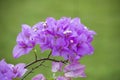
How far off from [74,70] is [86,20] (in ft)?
7.17

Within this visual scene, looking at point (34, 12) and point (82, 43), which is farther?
point (34, 12)

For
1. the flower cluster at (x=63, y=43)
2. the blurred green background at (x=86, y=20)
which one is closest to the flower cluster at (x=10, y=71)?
the flower cluster at (x=63, y=43)

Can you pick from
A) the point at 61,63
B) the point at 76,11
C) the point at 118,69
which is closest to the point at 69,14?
the point at 76,11

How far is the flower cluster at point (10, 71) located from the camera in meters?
0.69

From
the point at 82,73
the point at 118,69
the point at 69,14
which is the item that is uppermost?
the point at 69,14

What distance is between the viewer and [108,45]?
2.94m

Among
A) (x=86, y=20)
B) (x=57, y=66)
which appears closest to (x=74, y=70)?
(x=57, y=66)

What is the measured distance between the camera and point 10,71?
2.29ft

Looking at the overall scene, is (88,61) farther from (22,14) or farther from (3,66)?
(3,66)

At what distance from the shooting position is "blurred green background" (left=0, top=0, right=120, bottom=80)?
9.47ft

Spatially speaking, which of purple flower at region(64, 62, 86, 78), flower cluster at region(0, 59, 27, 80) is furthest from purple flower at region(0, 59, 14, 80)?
purple flower at region(64, 62, 86, 78)

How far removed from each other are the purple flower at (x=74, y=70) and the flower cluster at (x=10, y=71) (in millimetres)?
86

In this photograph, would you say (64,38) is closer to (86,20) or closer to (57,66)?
(57,66)

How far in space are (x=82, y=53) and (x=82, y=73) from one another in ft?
0.13
